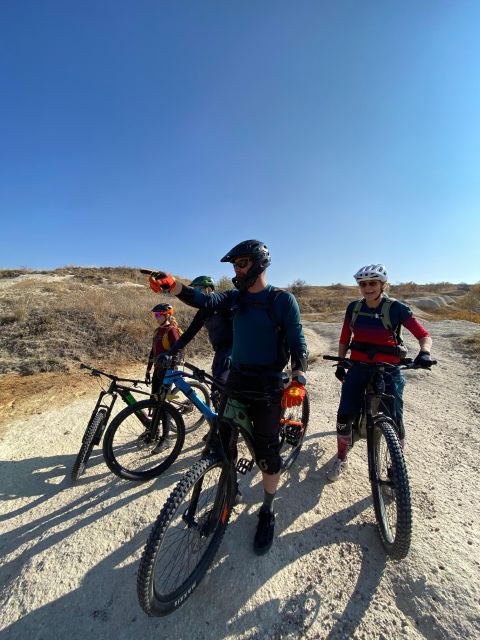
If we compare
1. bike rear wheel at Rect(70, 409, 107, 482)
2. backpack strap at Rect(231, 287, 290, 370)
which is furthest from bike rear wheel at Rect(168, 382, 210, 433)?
backpack strap at Rect(231, 287, 290, 370)

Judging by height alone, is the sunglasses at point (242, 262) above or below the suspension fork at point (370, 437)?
above

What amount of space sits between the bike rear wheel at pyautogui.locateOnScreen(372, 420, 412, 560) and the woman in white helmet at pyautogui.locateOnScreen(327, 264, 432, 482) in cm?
49

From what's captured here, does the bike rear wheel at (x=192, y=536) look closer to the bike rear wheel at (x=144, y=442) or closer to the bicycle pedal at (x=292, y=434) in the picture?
the bicycle pedal at (x=292, y=434)

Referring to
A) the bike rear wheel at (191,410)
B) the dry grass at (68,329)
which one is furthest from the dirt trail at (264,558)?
the dry grass at (68,329)

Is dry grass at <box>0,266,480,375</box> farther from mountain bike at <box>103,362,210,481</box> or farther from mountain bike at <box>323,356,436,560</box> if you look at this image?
mountain bike at <box>323,356,436,560</box>

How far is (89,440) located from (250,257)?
10.6 feet

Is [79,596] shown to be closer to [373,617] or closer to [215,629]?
[215,629]

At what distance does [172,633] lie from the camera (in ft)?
7.16

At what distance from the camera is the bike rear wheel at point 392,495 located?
2.47 meters

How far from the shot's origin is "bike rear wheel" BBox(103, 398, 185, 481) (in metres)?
3.73

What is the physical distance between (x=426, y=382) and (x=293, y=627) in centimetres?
685

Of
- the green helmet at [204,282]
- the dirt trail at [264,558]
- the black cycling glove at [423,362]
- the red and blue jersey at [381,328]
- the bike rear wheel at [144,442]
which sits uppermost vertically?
the green helmet at [204,282]

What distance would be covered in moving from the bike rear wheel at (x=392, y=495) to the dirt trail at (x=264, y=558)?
20cm

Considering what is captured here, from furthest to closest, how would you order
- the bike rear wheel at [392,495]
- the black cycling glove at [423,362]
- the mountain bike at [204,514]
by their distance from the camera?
the black cycling glove at [423,362] → the bike rear wheel at [392,495] → the mountain bike at [204,514]
